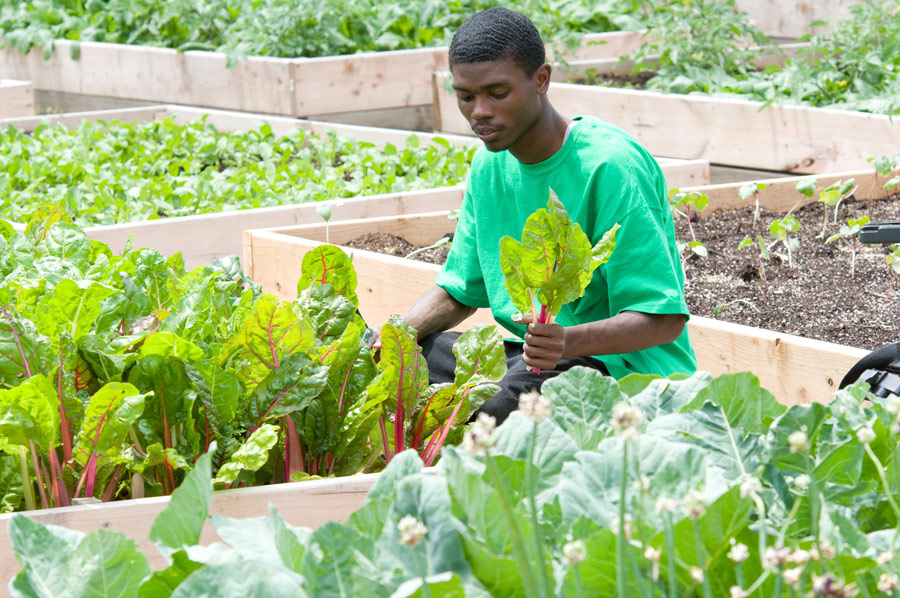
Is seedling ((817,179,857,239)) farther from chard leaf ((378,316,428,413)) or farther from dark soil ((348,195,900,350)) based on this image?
chard leaf ((378,316,428,413))

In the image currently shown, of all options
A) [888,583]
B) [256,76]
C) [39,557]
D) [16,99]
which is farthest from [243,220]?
[16,99]

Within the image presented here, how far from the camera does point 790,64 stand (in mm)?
5930

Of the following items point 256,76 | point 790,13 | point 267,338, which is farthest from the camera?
point 790,13

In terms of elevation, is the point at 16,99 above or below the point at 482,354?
below

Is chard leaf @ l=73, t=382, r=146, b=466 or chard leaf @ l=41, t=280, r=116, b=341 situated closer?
chard leaf @ l=73, t=382, r=146, b=466

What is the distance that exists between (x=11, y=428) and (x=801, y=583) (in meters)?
1.21

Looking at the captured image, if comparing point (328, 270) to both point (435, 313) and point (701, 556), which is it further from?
point (701, 556)

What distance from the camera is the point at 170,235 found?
3881mm

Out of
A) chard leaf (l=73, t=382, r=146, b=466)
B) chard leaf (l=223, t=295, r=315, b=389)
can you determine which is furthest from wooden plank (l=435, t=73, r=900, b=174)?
chard leaf (l=73, t=382, r=146, b=466)

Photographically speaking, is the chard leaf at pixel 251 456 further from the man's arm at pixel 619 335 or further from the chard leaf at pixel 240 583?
the chard leaf at pixel 240 583

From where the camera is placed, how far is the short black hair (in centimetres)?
232

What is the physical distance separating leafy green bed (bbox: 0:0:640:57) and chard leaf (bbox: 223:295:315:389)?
5.27 metres

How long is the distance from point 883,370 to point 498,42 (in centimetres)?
105

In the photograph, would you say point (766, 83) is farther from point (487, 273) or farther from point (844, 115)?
point (487, 273)
